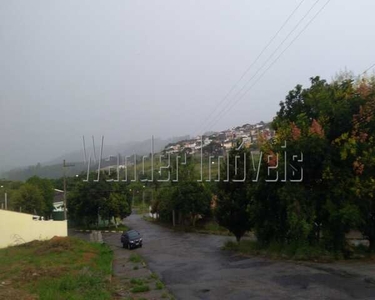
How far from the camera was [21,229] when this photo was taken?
114 ft

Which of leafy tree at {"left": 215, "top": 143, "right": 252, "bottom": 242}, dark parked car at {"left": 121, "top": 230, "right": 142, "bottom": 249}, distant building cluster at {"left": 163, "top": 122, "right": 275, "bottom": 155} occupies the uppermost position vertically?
distant building cluster at {"left": 163, "top": 122, "right": 275, "bottom": 155}

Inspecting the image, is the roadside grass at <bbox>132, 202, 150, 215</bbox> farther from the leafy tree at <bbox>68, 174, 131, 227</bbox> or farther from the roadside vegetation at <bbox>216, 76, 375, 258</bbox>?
the roadside vegetation at <bbox>216, 76, 375, 258</bbox>

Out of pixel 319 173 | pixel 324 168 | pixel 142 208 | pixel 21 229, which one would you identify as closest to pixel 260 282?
pixel 324 168

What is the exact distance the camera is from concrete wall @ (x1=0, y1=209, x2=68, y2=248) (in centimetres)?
3309

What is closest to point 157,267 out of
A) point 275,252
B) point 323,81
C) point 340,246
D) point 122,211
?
point 275,252

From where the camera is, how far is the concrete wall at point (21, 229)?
3309cm

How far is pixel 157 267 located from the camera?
2303 cm

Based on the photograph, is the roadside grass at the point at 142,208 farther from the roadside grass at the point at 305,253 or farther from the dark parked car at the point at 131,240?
the roadside grass at the point at 305,253

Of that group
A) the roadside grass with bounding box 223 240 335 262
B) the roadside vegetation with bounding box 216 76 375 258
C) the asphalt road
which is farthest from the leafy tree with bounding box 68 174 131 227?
the roadside vegetation with bounding box 216 76 375 258

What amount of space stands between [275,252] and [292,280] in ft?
26.9

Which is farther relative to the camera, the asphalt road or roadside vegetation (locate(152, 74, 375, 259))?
roadside vegetation (locate(152, 74, 375, 259))

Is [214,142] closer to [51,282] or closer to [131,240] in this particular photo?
[131,240]

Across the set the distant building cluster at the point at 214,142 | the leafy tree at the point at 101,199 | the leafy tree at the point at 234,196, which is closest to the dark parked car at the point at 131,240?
the leafy tree at the point at 234,196

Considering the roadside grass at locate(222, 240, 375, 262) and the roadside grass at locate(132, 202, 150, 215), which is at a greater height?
the roadside grass at locate(222, 240, 375, 262)
